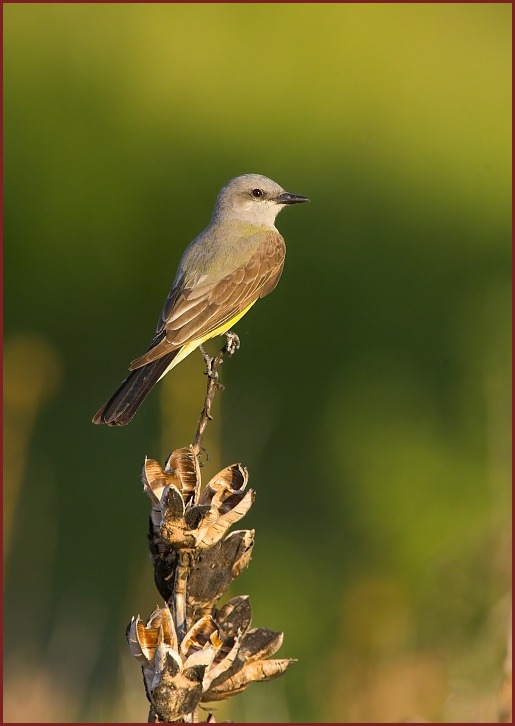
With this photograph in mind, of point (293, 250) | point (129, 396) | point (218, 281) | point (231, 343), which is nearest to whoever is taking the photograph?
point (129, 396)

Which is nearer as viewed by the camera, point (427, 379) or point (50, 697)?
point (50, 697)

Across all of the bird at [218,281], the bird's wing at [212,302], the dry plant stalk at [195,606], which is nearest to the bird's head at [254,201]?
the bird at [218,281]

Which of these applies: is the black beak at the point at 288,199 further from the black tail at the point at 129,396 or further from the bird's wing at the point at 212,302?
the black tail at the point at 129,396

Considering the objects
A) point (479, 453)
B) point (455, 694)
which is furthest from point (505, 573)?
point (479, 453)

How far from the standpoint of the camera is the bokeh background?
195 inches

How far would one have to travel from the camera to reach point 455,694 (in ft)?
7.49

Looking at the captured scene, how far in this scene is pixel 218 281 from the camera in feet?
9.96

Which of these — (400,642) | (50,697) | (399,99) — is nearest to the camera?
(50,697)

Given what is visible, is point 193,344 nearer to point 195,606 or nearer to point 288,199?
point 288,199

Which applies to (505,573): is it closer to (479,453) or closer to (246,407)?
(246,407)

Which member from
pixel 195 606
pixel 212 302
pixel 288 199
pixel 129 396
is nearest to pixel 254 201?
pixel 288 199

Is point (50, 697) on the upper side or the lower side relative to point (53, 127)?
lower

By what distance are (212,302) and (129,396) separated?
0.55m

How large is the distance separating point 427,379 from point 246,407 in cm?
151
